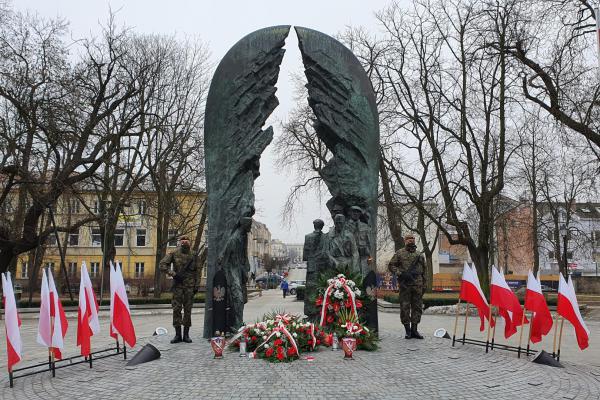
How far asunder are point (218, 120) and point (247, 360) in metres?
4.86

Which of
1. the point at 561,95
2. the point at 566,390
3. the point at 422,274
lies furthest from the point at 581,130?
the point at 566,390

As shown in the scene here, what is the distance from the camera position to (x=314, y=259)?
32.8 ft

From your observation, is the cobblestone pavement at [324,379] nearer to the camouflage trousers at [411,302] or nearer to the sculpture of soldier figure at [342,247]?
the camouflage trousers at [411,302]

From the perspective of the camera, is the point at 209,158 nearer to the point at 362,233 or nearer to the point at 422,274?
the point at 362,233

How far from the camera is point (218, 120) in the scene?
9992mm

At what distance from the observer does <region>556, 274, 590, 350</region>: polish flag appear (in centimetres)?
771

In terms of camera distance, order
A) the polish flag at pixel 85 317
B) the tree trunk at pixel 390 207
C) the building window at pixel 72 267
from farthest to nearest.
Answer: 1. the building window at pixel 72 267
2. the tree trunk at pixel 390 207
3. the polish flag at pixel 85 317

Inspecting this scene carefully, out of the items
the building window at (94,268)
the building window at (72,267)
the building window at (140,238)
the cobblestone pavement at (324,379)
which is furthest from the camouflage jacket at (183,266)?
the building window at (140,238)

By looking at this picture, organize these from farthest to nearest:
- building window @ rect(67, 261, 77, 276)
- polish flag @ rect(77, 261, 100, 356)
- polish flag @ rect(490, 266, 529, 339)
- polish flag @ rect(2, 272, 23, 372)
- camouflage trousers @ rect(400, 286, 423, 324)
Answer: 1. building window @ rect(67, 261, 77, 276)
2. camouflage trousers @ rect(400, 286, 423, 324)
3. polish flag @ rect(490, 266, 529, 339)
4. polish flag @ rect(77, 261, 100, 356)
5. polish flag @ rect(2, 272, 23, 372)

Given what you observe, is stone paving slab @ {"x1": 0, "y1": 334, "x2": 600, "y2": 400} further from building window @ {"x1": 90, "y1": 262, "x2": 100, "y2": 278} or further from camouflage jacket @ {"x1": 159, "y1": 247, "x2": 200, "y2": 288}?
building window @ {"x1": 90, "y1": 262, "x2": 100, "y2": 278}

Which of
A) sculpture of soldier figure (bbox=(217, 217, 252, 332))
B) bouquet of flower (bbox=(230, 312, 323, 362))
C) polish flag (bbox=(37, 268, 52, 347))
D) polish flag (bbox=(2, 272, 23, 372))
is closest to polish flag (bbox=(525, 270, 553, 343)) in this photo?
bouquet of flower (bbox=(230, 312, 323, 362))

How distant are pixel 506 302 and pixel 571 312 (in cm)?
99

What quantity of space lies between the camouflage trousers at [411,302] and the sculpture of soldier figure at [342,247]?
987mm

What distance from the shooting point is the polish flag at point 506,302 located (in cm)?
840
